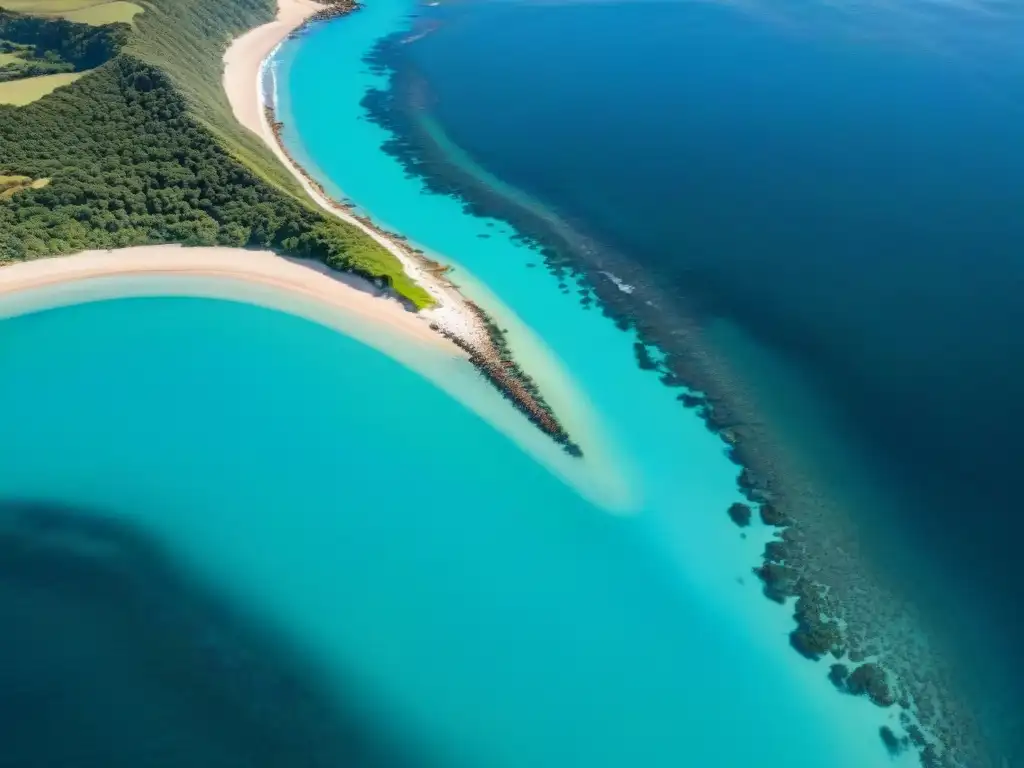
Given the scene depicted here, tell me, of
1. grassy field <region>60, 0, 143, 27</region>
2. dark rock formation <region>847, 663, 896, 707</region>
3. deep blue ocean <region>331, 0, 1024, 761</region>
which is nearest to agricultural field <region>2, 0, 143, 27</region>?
grassy field <region>60, 0, 143, 27</region>

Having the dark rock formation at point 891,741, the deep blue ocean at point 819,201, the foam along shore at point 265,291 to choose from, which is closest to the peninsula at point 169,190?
the foam along shore at point 265,291

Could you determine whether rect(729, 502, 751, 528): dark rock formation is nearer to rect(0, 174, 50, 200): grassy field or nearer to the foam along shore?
the foam along shore

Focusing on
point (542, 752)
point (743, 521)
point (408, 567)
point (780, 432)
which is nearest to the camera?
point (542, 752)

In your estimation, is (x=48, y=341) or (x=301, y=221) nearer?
(x=48, y=341)

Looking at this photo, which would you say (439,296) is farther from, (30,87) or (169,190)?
(30,87)

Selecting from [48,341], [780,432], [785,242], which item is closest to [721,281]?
[785,242]

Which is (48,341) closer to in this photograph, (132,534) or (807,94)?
(132,534)
